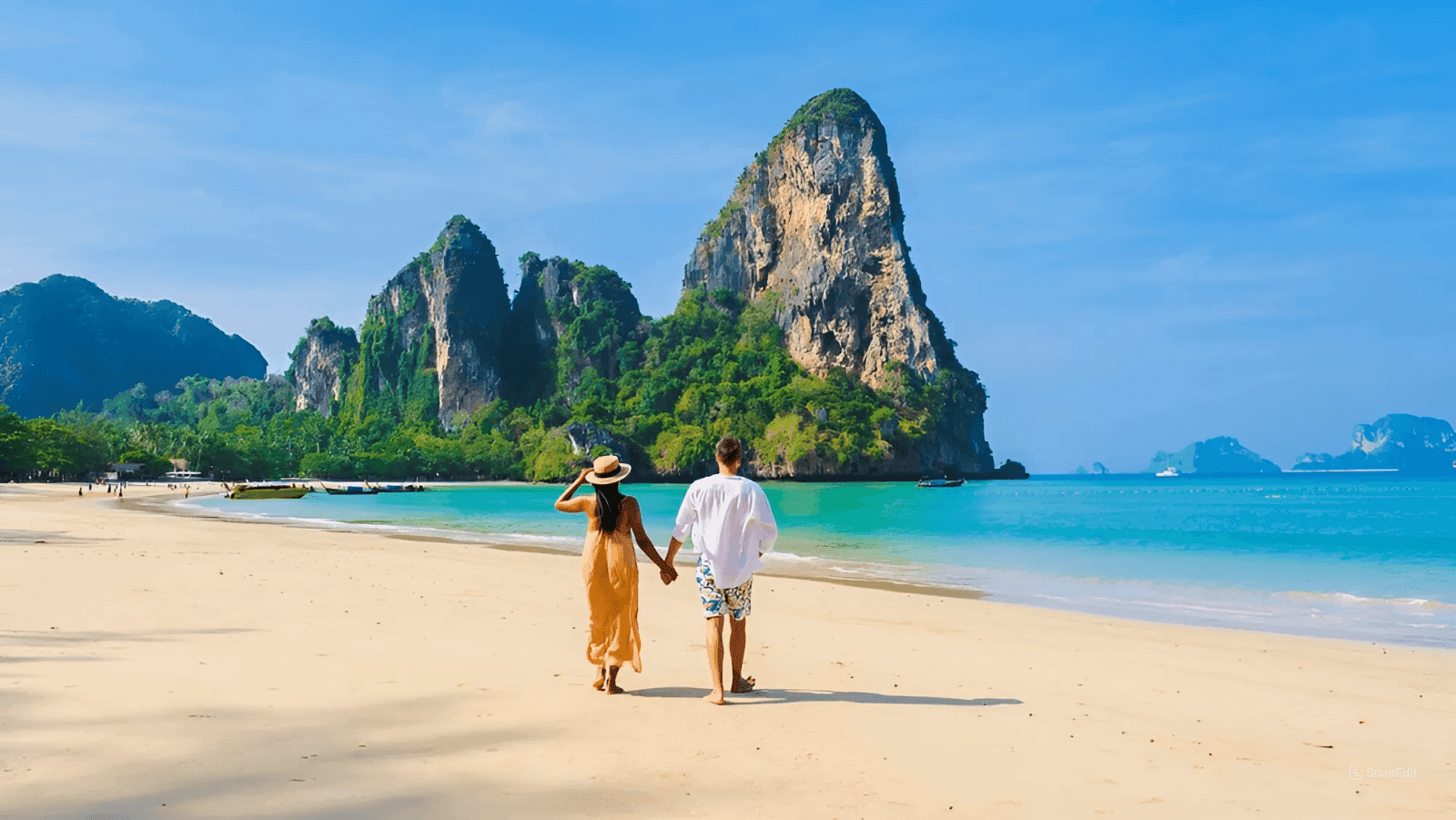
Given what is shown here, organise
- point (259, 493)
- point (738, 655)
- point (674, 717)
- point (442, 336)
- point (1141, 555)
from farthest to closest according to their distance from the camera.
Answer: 1. point (442, 336)
2. point (259, 493)
3. point (1141, 555)
4. point (738, 655)
5. point (674, 717)

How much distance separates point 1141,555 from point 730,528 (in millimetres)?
20730

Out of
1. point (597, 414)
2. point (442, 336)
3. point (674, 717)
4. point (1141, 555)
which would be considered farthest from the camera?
point (442, 336)

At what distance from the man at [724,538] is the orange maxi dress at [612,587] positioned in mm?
300

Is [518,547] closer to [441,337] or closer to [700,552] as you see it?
[700,552]

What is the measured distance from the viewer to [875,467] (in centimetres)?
11175

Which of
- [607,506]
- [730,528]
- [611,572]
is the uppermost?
[607,506]

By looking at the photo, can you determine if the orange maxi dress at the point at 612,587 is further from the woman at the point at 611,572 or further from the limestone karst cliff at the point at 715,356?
the limestone karst cliff at the point at 715,356

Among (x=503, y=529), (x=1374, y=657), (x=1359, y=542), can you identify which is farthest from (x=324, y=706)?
(x=1359, y=542)

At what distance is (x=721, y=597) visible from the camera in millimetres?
5785

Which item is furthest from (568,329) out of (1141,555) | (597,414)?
(1141,555)

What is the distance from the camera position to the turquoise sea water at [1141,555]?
1271 cm

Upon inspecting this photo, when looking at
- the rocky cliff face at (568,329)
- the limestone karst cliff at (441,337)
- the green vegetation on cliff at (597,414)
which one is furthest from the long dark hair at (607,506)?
the limestone karst cliff at (441,337)

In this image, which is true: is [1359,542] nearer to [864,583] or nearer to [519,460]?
[864,583]

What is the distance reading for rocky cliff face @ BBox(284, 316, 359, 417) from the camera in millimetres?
146000
